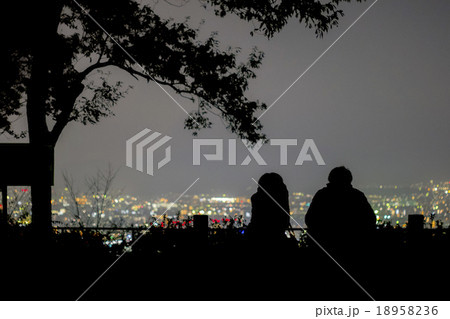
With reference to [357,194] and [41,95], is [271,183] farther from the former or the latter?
[41,95]

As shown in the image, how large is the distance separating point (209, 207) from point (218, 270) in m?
3.62

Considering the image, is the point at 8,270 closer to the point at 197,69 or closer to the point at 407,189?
the point at 197,69

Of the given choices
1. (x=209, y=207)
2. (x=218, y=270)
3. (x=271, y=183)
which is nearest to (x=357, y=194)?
(x=271, y=183)

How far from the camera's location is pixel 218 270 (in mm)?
7191

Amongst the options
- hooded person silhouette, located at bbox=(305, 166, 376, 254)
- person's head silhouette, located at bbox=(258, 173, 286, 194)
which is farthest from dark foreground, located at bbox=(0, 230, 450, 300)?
person's head silhouette, located at bbox=(258, 173, 286, 194)

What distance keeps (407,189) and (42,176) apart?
43.3 ft

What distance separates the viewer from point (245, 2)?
9461 millimetres

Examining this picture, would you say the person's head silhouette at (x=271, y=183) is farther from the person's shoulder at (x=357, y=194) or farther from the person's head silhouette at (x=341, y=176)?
the person's shoulder at (x=357, y=194)

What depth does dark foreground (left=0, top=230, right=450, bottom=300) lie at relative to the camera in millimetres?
6371

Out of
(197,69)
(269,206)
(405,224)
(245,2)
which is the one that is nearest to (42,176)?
(269,206)

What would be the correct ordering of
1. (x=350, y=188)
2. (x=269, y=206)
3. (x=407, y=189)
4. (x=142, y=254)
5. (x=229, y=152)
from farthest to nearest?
(x=407, y=189), (x=229, y=152), (x=142, y=254), (x=269, y=206), (x=350, y=188)

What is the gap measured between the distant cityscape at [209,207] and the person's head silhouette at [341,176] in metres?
1.59

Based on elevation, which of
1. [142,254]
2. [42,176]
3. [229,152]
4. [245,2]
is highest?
[245,2]

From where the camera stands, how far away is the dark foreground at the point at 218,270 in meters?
6.37
